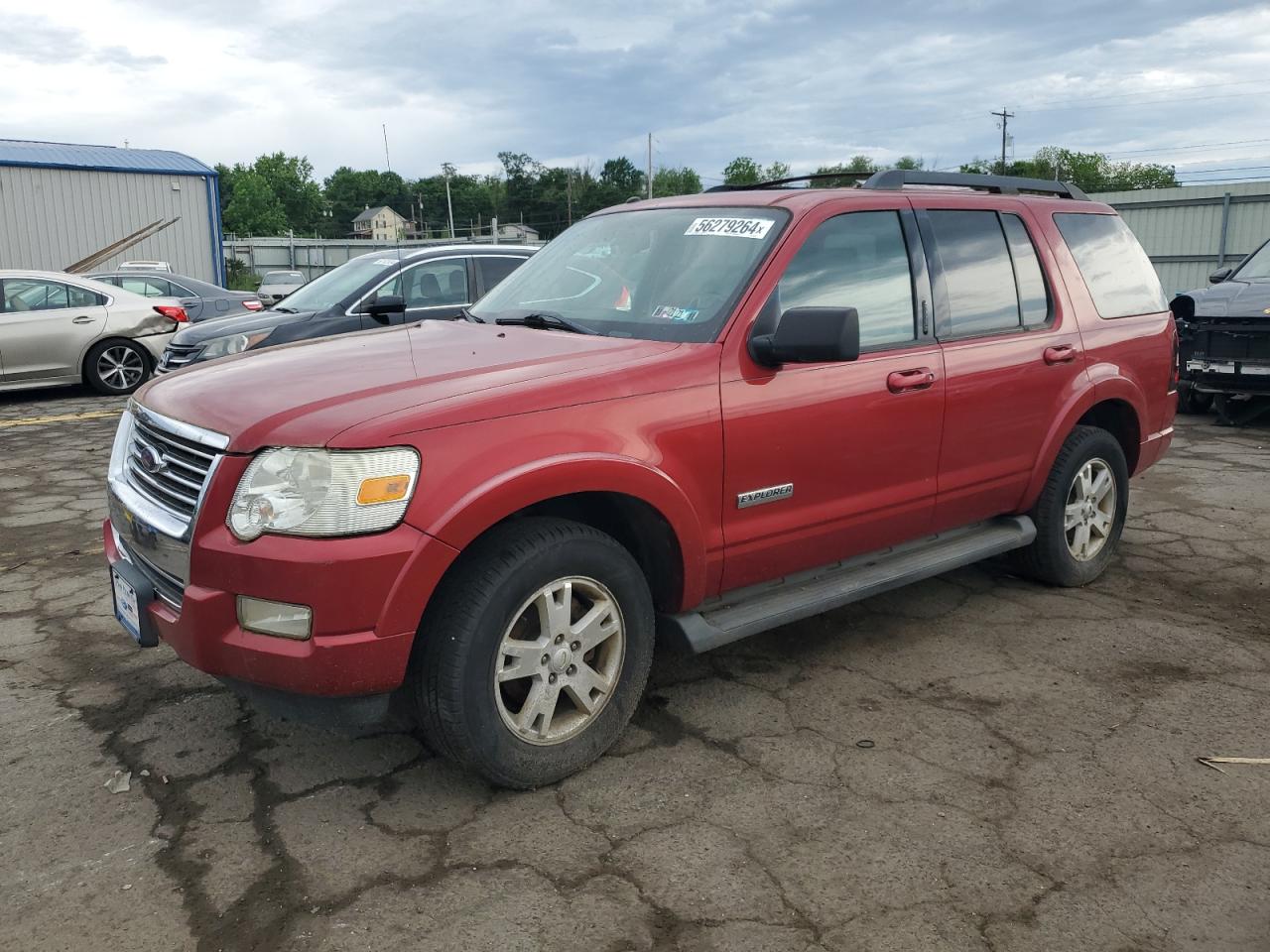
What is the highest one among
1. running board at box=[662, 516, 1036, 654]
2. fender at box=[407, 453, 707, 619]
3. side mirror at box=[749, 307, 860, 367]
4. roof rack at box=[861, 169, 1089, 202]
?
roof rack at box=[861, 169, 1089, 202]

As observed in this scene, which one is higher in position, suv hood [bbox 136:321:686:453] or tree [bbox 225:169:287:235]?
tree [bbox 225:169:287:235]

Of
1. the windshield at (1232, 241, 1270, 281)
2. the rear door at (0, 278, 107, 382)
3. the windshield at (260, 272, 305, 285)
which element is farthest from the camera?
the windshield at (260, 272, 305, 285)

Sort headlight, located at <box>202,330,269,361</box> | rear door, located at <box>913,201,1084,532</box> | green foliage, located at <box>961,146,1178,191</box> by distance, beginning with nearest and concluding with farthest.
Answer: rear door, located at <box>913,201,1084,532</box>
headlight, located at <box>202,330,269,361</box>
green foliage, located at <box>961,146,1178,191</box>

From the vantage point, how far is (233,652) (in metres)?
2.71

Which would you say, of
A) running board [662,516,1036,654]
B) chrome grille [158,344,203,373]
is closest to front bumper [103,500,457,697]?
running board [662,516,1036,654]

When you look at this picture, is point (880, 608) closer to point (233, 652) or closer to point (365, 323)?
point (233, 652)

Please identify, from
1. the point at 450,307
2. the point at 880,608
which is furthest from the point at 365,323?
the point at 880,608

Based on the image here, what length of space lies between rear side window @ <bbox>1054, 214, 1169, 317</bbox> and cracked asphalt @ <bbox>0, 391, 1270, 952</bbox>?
1.47 meters

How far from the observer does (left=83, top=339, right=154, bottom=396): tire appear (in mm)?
11633

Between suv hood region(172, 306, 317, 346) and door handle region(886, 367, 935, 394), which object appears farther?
suv hood region(172, 306, 317, 346)

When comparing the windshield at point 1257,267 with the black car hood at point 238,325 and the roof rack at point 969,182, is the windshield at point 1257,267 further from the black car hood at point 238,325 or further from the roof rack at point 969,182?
the black car hood at point 238,325

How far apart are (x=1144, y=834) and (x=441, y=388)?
225 cm

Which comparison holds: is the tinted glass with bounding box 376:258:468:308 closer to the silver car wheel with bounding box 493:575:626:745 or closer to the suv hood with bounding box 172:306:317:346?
the suv hood with bounding box 172:306:317:346

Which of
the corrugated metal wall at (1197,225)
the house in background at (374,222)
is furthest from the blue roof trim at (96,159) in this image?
the house in background at (374,222)
